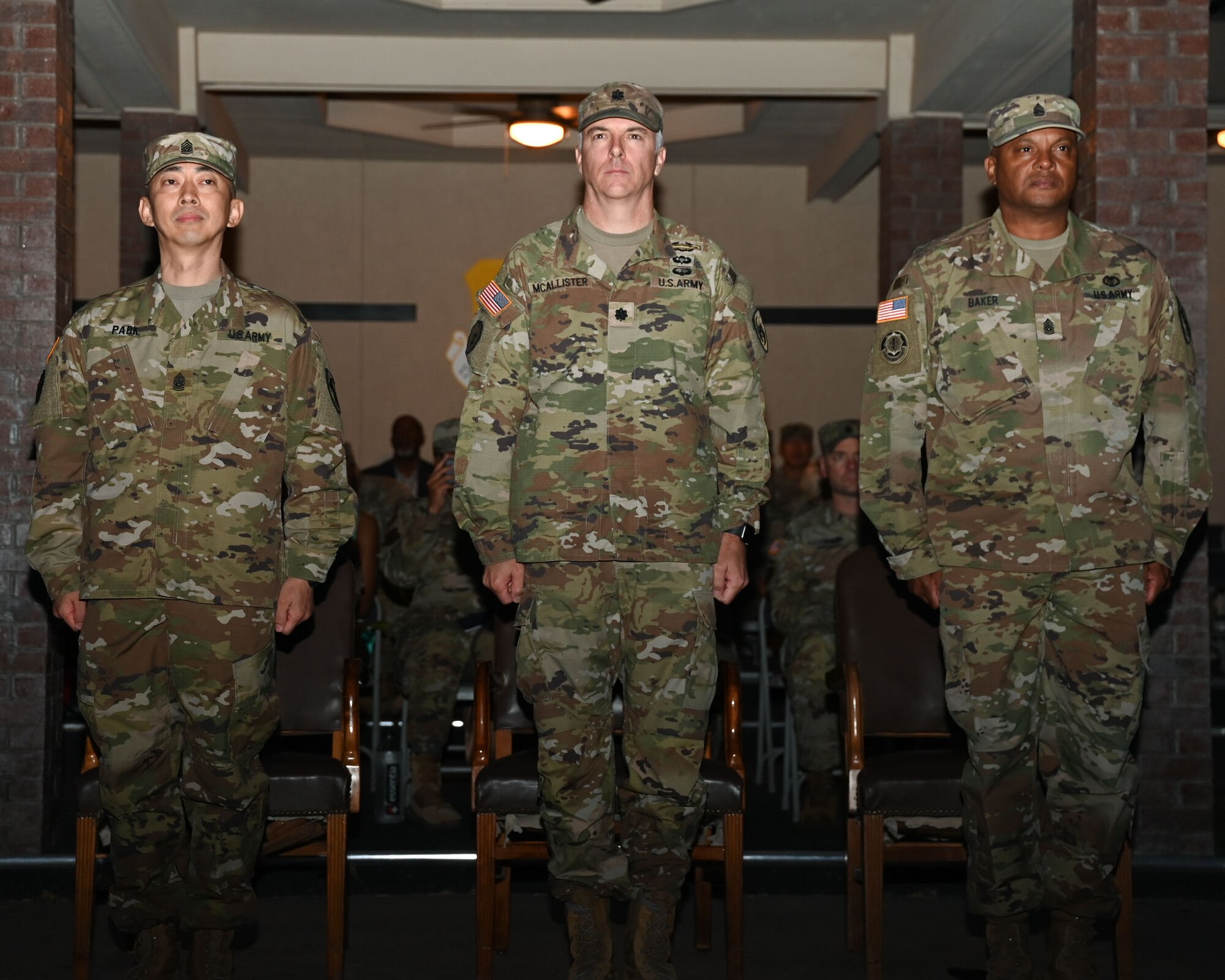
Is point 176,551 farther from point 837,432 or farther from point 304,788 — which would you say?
point 837,432

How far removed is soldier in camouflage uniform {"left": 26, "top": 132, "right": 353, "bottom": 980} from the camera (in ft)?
8.61

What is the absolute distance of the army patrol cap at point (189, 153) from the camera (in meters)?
2.66

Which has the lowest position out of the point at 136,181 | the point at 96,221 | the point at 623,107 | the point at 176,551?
the point at 176,551

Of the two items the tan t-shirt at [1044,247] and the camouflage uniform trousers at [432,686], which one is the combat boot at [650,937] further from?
the camouflage uniform trousers at [432,686]

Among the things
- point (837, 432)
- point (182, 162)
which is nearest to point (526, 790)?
point (182, 162)

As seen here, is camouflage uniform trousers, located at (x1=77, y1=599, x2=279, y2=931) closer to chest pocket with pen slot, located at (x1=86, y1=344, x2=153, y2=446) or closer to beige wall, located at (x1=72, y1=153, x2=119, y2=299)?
chest pocket with pen slot, located at (x1=86, y1=344, x2=153, y2=446)

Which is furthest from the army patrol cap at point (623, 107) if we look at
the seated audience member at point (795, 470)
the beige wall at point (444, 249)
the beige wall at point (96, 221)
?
the beige wall at point (96, 221)

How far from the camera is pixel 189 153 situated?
105 inches

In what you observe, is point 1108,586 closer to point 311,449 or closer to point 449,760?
point 311,449

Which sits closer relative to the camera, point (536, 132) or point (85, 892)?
point (85, 892)

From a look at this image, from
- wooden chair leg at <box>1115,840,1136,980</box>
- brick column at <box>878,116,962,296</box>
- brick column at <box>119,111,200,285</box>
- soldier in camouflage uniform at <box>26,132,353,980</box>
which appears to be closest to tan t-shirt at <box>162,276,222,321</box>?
soldier in camouflage uniform at <box>26,132,353,980</box>

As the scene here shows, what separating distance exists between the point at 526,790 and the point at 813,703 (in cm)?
166

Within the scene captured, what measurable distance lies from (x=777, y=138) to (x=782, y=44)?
2.56 meters

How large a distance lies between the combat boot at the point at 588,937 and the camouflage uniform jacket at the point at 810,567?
6.39 ft
